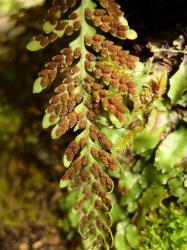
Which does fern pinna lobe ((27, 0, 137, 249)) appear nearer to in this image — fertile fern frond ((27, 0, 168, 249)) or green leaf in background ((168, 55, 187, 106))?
fertile fern frond ((27, 0, 168, 249))

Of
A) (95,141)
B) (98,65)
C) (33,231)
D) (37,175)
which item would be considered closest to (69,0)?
(98,65)

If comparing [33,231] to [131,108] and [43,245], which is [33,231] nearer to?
[43,245]

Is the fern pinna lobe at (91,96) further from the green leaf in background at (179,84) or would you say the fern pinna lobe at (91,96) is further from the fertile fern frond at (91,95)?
the green leaf in background at (179,84)

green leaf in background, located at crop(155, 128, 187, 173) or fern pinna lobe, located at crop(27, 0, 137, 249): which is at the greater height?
fern pinna lobe, located at crop(27, 0, 137, 249)

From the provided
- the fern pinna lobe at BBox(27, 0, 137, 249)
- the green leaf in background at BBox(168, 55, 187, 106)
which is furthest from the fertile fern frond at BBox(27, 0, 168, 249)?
the green leaf in background at BBox(168, 55, 187, 106)

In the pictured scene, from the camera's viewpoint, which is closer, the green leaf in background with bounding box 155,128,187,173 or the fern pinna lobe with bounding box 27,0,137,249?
the fern pinna lobe with bounding box 27,0,137,249
